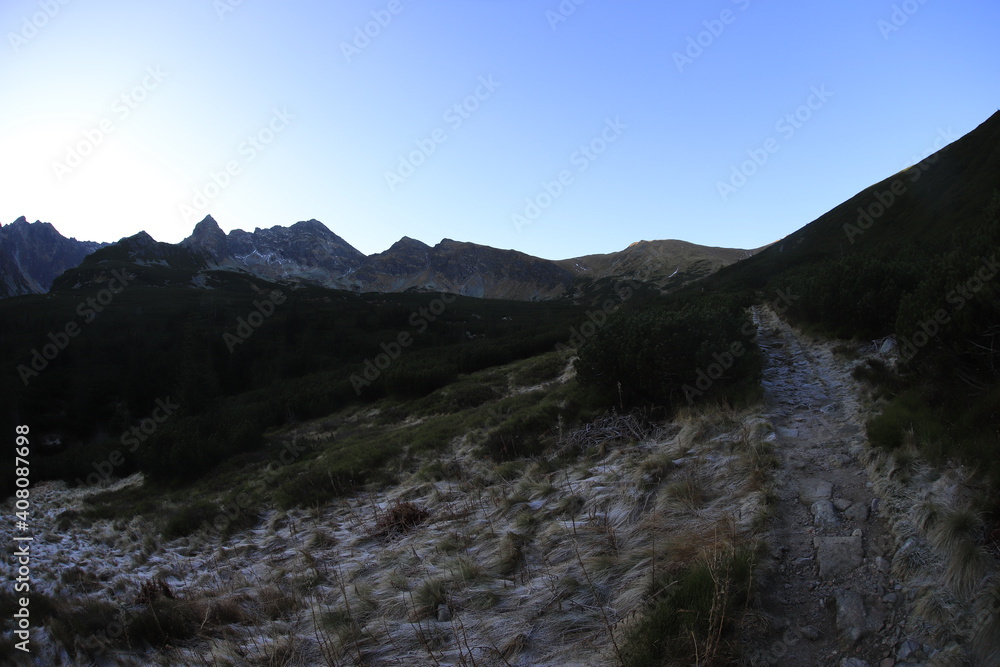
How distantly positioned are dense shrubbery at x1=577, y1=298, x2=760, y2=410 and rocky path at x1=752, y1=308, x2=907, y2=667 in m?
2.34

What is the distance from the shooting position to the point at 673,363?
33.9 feet

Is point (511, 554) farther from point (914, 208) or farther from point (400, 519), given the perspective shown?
point (914, 208)

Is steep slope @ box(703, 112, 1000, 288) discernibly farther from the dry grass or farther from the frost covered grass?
the dry grass

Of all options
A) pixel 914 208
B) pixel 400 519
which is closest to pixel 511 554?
pixel 400 519

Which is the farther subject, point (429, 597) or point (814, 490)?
point (814, 490)

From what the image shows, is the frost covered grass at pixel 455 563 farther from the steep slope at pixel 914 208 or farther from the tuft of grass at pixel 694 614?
the steep slope at pixel 914 208

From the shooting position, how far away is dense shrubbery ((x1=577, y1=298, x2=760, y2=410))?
10055 mm

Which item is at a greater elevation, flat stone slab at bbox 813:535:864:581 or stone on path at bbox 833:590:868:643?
flat stone slab at bbox 813:535:864:581

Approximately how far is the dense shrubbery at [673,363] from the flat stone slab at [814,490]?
12.3 feet

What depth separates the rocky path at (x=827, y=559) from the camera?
11.0ft

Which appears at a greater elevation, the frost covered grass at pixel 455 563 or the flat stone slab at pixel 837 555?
the frost covered grass at pixel 455 563

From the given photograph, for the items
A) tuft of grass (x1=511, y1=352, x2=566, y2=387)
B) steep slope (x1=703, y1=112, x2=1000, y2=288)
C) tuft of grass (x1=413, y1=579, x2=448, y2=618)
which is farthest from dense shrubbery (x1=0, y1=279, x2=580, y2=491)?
steep slope (x1=703, y1=112, x2=1000, y2=288)

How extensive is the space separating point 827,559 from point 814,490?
1386 mm

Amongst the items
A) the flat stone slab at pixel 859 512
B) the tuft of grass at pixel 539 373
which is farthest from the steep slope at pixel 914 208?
the flat stone slab at pixel 859 512
